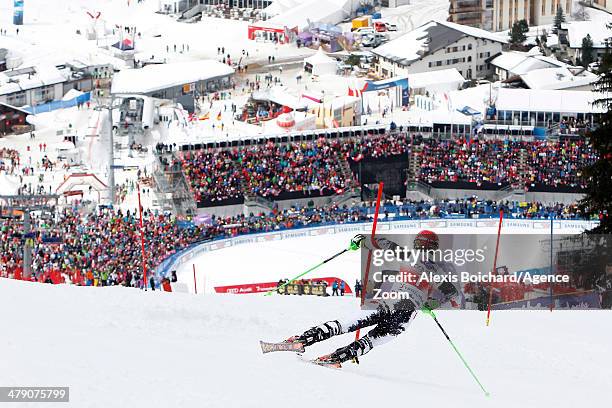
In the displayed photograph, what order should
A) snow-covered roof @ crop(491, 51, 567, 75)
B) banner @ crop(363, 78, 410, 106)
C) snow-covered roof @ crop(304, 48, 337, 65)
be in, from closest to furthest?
banner @ crop(363, 78, 410, 106), snow-covered roof @ crop(491, 51, 567, 75), snow-covered roof @ crop(304, 48, 337, 65)

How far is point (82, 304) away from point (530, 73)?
49034 mm

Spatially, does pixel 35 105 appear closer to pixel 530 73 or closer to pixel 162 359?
pixel 530 73

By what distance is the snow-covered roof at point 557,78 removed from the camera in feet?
189

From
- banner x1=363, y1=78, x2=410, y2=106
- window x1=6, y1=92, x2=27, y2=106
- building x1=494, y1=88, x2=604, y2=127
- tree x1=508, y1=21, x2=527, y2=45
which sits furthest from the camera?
tree x1=508, y1=21, x2=527, y2=45

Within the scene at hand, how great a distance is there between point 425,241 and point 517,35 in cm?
6172

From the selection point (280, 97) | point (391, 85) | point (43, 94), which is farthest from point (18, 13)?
point (391, 85)

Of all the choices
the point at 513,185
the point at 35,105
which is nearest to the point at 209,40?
the point at 35,105

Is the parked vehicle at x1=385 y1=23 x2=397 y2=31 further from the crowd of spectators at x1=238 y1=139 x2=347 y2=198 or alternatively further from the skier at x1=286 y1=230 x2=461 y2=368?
the skier at x1=286 y1=230 x2=461 y2=368

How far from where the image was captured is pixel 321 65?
65.6m

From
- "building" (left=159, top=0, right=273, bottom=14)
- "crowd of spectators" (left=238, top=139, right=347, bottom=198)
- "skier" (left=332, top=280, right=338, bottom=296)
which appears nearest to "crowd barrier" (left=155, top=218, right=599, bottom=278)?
"crowd of spectators" (left=238, top=139, right=347, bottom=198)

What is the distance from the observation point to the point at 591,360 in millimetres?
13062

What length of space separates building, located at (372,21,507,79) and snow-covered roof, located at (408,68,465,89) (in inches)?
79.2

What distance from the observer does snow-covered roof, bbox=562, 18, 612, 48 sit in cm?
6838

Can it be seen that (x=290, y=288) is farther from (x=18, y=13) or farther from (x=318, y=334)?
(x=18, y=13)
